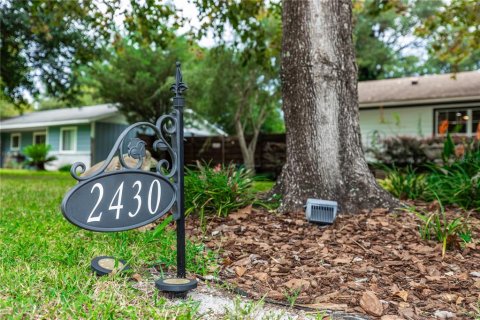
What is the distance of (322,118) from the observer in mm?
4660

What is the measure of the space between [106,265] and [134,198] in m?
0.65

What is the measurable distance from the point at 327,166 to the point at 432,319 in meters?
2.31

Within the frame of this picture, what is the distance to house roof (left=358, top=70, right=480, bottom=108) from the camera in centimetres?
1529

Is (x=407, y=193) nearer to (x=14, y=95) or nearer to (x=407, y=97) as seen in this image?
(x=407, y=97)

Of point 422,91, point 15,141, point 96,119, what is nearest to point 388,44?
point 422,91

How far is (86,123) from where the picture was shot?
2244 cm

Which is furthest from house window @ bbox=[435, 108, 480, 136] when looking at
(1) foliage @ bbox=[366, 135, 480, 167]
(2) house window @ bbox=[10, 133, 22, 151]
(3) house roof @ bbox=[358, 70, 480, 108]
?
(2) house window @ bbox=[10, 133, 22, 151]

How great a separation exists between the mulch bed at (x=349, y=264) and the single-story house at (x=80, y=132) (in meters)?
15.5

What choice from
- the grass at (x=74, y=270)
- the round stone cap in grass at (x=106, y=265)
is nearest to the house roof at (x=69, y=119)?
the grass at (x=74, y=270)

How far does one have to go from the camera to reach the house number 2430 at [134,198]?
2232mm

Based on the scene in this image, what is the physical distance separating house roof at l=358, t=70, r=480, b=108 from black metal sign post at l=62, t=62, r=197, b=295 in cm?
1434

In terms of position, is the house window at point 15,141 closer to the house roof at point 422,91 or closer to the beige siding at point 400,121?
the house roof at point 422,91

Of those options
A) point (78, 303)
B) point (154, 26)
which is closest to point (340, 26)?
point (78, 303)

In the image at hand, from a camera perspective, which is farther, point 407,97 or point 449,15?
point 407,97
